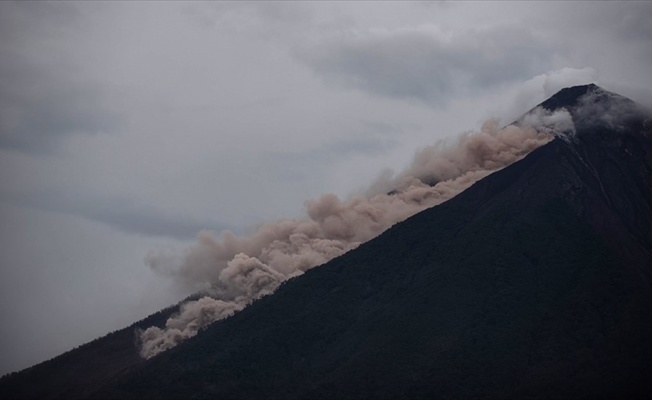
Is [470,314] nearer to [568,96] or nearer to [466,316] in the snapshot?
[466,316]

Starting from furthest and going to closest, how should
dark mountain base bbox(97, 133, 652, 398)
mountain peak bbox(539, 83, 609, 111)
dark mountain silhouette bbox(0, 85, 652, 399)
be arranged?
mountain peak bbox(539, 83, 609, 111)
dark mountain silhouette bbox(0, 85, 652, 399)
dark mountain base bbox(97, 133, 652, 398)

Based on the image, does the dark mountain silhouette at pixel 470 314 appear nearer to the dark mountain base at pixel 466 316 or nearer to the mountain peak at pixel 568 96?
the dark mountain base at pixel 466 316

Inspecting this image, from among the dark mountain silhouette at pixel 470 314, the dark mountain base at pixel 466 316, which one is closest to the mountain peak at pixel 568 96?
the dark mountain silhouette at pixel 470 314

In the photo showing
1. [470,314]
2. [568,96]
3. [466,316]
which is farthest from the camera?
[568,96]

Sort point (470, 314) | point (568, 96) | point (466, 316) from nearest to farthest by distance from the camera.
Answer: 1. point (466, 316)
2. point (470, 314)
3. point (568, 96)

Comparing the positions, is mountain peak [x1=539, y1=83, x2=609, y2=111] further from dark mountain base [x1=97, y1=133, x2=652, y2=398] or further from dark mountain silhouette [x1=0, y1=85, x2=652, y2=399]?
dark mountain base [x1=97, y1=133, x2=652, y2=398]

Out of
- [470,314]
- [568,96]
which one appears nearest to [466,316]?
[470,314]

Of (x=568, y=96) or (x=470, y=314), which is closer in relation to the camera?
(x=470, y=314)

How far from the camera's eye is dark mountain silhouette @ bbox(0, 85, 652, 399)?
95.9 meters

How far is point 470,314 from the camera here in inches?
4082

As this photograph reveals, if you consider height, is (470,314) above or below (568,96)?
below

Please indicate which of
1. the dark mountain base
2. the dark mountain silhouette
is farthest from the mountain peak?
the dark mountain base

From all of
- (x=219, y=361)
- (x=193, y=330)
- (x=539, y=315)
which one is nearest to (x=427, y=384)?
(x=539, y=315)

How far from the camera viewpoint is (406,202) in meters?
138
